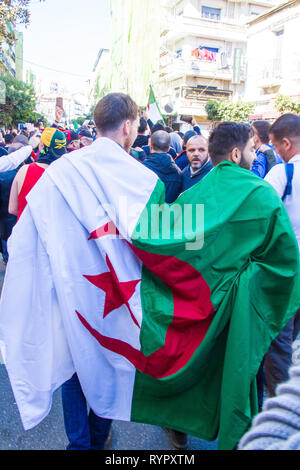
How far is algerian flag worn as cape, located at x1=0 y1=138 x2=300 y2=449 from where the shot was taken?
1.91 meters

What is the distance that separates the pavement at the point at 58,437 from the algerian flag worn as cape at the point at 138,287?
1.72 ft

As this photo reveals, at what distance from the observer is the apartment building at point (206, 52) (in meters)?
33.4

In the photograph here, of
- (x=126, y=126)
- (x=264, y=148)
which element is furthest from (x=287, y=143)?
(x=264, y=148)

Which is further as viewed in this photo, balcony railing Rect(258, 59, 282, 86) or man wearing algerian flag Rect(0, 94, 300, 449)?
balcony railing Rect(258, 59, 282, 86)

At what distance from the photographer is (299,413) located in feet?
2.28

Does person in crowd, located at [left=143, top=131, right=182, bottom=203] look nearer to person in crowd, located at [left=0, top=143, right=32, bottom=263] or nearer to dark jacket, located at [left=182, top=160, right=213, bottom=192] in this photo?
dark jacket, located at [left=182, top=160, right=213, bottom=192]

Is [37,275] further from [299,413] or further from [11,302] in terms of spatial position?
[299,413]

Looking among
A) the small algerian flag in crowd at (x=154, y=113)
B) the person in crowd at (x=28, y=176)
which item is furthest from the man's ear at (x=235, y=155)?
the small algerian flag in crowd at (x=154, y=113)

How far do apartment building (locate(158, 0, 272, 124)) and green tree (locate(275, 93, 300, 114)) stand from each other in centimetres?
1271

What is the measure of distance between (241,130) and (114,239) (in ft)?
3.35

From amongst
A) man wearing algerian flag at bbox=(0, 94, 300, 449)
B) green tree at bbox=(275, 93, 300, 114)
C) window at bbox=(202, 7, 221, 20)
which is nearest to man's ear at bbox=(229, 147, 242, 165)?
man wearing algerian flag at bbox=(0, 94, 300, 449)

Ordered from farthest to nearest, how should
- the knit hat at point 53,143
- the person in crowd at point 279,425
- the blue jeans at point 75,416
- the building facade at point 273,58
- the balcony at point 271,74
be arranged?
1. the balcony at point 271,74
2. the building facade at point 273,58
3. the knit hat at point 53,143
4. the blue jeans at point 75,416
5. the person in crowd at point 279,425

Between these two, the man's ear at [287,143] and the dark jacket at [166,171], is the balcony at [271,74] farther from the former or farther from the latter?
the man's ear at [287,143]

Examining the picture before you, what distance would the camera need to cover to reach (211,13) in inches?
1410
